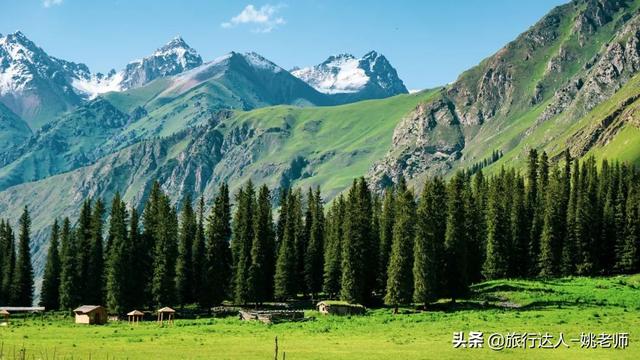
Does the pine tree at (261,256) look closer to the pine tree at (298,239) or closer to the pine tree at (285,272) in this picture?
the pine tree at (285,272)

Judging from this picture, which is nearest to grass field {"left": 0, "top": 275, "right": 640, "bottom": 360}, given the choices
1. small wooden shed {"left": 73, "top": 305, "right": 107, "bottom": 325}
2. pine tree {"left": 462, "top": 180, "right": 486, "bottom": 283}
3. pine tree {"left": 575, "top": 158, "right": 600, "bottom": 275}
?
small wooden shed {"left": 73, "top": 305, "right": 107, "bottom": 325}

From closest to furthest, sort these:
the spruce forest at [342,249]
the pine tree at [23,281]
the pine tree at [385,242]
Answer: the spruce forest at [342,249] → the pine tree at [385,242] → the pine tree at [23,281]

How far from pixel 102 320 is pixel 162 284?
44.5 feet

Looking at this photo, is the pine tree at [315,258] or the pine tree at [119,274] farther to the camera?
the pine tree at [315,258]

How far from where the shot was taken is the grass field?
5756 cm

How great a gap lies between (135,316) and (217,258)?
16.6 m

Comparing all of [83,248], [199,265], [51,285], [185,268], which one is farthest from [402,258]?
[51,285]

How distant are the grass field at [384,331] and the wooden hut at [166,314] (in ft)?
17.9

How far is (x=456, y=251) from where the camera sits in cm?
10438

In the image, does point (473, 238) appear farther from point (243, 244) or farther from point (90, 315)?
point (90, 315)

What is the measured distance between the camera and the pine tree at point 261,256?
117 m

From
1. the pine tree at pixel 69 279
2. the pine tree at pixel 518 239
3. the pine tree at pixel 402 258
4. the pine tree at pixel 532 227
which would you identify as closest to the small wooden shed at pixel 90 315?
the pine tree at pixel 69 279

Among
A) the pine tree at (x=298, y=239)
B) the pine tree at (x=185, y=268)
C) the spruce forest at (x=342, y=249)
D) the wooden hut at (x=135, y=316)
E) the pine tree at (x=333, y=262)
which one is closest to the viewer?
the wooden hut at (x=135, y=316)

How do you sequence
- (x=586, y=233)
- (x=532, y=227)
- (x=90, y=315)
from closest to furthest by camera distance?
1. (x=90, y=315)
2. (x=586, y=233)
3. (x=532, y=227)
